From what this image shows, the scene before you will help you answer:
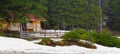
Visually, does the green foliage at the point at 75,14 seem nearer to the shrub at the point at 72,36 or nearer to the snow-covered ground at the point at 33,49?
the shrub at the point at 72,36

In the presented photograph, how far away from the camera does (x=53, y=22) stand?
58.3m

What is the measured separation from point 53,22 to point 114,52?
119 ft

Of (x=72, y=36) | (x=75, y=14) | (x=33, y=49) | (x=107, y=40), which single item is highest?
(x=72, y=36)

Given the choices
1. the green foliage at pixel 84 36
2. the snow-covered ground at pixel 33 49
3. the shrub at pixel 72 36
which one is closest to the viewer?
the snow-covered ground at pixel 33 49

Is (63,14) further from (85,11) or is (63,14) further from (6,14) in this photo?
(6,14)

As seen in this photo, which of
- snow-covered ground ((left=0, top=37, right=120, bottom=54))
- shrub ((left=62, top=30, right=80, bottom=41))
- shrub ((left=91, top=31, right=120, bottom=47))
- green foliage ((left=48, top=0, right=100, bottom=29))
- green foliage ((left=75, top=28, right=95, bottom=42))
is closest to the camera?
snow-covered ground ((left=0, top=37, right=120, bottom=54))

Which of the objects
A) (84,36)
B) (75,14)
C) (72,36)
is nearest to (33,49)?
(72,36)

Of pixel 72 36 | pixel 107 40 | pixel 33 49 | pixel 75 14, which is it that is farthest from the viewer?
pixel 75 14

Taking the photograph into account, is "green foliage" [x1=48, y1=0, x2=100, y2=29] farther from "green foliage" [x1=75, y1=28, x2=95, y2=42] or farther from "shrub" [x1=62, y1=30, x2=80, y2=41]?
"shrub" [x1=62, y1=30, x2=80, y2=41]

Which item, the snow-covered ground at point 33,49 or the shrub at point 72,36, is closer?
the snow-covered ground at point 33,49

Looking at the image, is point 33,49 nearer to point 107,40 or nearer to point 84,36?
point 84,36

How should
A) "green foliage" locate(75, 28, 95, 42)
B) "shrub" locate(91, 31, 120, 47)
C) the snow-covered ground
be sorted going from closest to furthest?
the snow-covered ground → "green foliage" locate(75, 28, 95, 42) → "shrub" locate(91, 31, 120, 47)

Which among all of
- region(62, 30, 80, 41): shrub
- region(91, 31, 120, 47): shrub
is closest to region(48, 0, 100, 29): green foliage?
region(91, 31, 120, 47): shrub

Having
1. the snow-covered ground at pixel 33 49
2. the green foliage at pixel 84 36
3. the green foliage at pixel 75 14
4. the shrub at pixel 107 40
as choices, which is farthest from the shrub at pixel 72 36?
the green foliage at pixel 75 14
